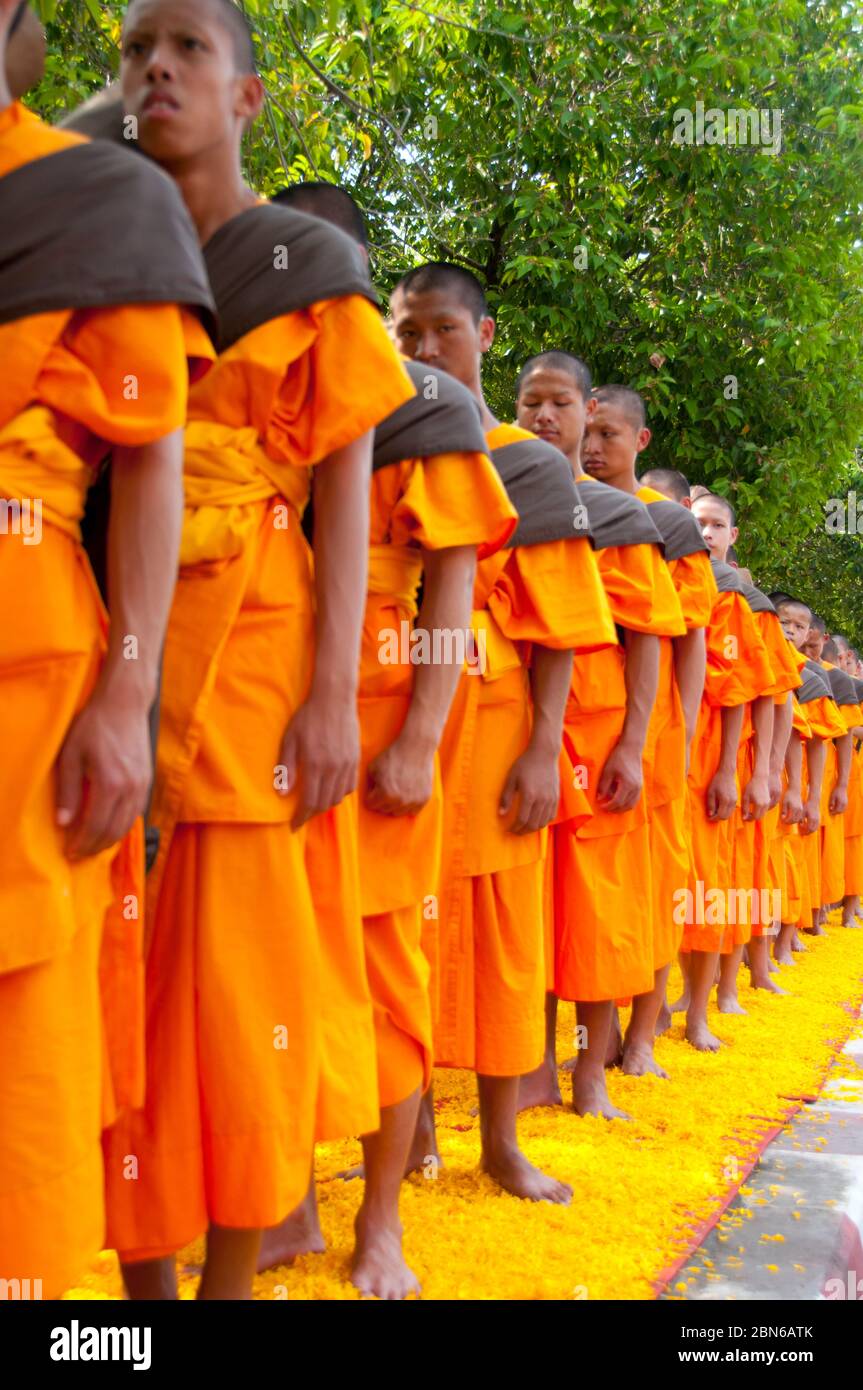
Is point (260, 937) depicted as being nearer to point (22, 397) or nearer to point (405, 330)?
point (22, 397)

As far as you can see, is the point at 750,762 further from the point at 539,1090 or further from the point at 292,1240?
the point at 292,1240

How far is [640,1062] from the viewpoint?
572 cm

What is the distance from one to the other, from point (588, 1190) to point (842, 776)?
7.68 metres

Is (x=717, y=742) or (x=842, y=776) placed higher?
(x=717, y=742)

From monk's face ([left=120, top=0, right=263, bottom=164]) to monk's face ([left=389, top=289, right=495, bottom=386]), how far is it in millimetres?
1306

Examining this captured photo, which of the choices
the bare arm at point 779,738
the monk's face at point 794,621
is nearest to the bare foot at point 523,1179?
the bare arm at point 779,738

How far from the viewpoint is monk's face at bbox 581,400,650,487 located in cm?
563

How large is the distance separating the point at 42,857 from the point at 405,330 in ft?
7.73

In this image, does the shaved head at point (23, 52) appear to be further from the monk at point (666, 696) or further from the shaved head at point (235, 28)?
the monk at point (666, 696)

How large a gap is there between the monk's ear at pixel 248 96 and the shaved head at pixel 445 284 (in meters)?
1.15

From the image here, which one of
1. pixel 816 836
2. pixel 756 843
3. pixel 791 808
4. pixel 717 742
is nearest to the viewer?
pixel 717 742

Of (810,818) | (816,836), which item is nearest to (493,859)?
(810,818)

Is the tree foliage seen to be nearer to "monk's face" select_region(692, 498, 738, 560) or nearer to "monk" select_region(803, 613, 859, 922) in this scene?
"monk" select_region(803, 613, 859, 922)
